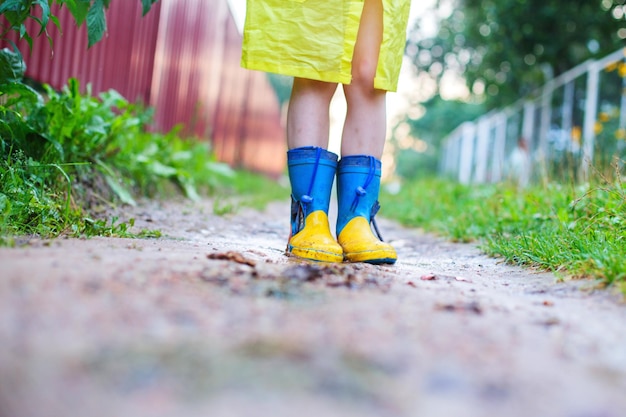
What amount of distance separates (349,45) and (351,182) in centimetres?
46

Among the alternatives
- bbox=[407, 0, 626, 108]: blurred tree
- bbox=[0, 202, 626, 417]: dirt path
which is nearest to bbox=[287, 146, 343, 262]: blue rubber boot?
bbox=[0, 202, 626, 417]: dirt path

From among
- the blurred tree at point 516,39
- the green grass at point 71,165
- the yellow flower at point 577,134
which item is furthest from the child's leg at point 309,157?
the blurred tree at point 516,39

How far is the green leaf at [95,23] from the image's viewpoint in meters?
1.71

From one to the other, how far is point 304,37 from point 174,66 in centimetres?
415

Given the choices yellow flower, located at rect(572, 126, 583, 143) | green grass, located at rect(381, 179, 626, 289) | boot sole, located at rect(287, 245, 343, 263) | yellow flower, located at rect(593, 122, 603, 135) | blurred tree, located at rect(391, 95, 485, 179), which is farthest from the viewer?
blurred tree, located at rect(391, 95, 485, 179)

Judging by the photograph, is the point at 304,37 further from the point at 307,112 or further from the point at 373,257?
the point at 373,257

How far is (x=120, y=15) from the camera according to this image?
3.90 metres

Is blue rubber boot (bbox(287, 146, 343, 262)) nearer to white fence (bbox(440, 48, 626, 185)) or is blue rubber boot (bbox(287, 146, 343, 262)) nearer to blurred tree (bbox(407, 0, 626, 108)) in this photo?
white fence (bbox(440, 48, 626, 185))

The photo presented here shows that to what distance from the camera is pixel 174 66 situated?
557 cm

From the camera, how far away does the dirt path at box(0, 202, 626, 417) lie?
0.69 meters

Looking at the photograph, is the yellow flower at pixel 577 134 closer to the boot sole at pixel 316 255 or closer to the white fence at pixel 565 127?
A: the white fence at pixel 565 127

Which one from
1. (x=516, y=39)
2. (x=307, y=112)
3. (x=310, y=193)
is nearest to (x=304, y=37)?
(x=307, y=112)

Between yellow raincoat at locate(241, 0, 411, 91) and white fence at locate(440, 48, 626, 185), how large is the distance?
1.70 m

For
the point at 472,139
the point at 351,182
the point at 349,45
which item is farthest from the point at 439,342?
the point at 472,139
